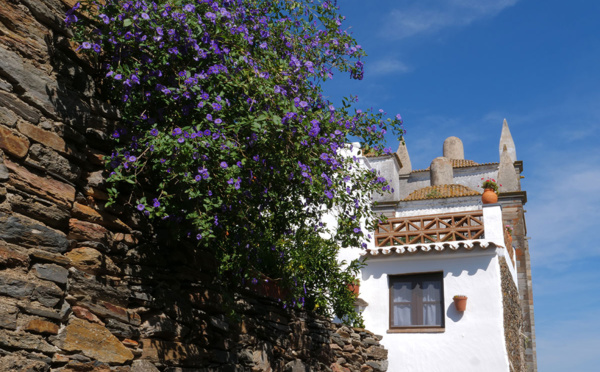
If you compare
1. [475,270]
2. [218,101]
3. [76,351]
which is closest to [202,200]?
[218,101]

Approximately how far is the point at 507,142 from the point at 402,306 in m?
21.4

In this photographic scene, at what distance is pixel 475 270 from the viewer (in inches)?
491

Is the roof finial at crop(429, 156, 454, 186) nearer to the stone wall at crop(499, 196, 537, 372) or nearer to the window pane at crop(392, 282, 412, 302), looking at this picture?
the stone wall at crop(499, 196, 537, 372)

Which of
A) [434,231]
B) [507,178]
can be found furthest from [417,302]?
[507,178]

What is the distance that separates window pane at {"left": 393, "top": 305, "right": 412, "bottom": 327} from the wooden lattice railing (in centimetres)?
164

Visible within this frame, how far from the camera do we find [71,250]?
4.49 meters

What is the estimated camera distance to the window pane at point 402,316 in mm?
12828

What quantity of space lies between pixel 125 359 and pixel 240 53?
2.92 meters

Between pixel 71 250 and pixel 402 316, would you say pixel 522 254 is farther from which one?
pixel 71 250

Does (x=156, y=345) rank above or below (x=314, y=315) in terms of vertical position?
below

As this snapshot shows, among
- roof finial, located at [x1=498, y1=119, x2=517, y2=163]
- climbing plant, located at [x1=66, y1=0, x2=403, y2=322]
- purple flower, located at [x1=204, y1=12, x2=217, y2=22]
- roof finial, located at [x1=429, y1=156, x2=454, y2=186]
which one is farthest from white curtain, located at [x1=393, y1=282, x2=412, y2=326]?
roof finial, located at [x1=498, y1=119, x2=517, y2=163]

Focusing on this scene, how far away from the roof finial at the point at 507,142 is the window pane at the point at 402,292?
65.4 feet

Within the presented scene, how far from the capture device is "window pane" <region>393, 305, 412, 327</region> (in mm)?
12828

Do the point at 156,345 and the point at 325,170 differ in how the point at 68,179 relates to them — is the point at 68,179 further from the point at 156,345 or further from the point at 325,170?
the point at 325,170
